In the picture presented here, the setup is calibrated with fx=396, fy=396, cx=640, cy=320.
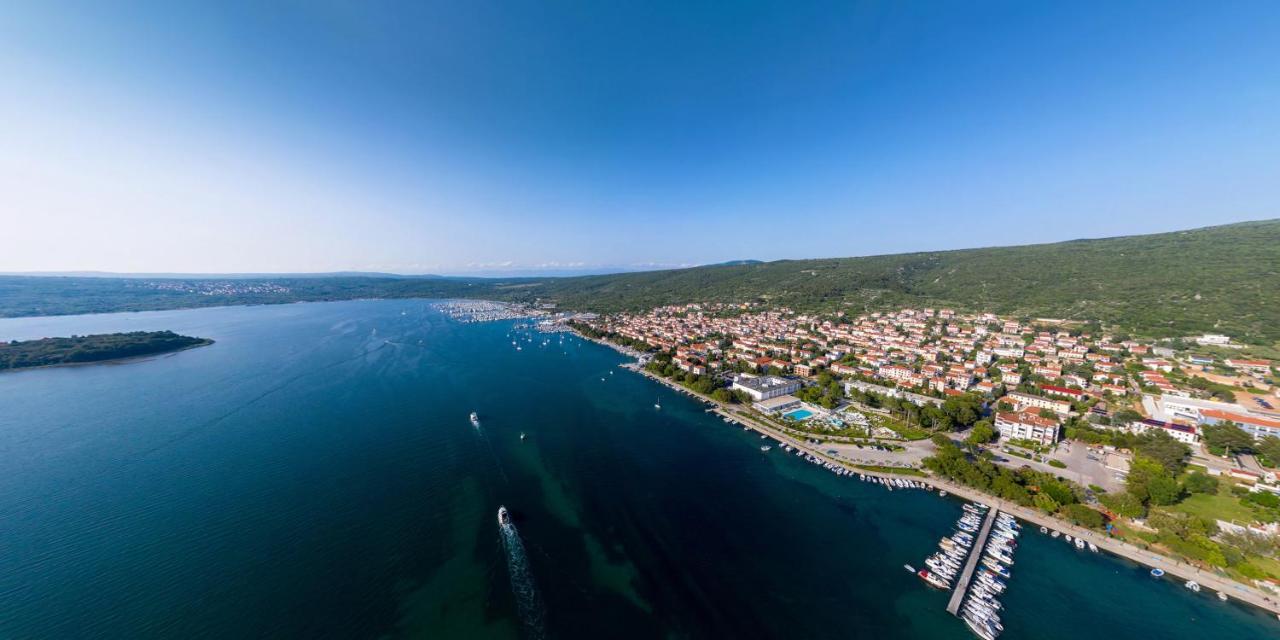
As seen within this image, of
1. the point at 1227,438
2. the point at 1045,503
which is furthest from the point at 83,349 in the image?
the point at 1227,438

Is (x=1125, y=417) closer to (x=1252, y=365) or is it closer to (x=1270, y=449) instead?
(x=1270, y=449)

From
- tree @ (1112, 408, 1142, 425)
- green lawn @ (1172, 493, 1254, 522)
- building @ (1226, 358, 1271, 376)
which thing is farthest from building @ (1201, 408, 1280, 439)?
building @ (1226, 358, 1271, 376)

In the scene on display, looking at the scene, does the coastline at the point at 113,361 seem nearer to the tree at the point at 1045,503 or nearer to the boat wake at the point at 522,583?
the boat wake at the point at 522,583

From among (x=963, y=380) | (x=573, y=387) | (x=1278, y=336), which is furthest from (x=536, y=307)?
(x=1278, y=336)

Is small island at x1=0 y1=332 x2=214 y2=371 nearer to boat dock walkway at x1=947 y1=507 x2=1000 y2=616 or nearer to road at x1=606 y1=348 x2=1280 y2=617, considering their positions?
road at x1=606 y1=348 x2=1280 y2=617

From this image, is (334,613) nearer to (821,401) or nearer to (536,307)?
(821,401)
